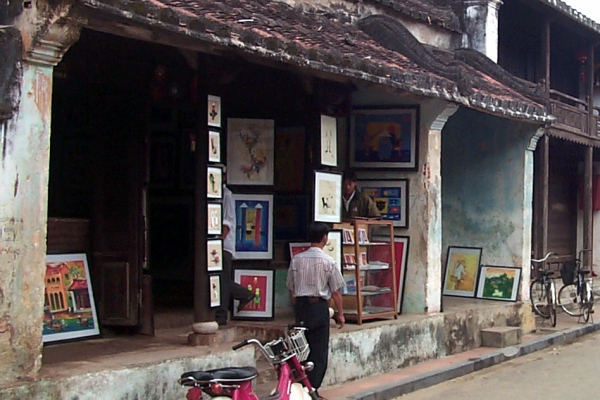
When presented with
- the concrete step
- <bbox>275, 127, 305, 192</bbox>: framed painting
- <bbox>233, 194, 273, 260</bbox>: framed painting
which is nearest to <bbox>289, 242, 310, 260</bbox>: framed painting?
<bbox>233, 194, 273, 260</bbox>: framed painting

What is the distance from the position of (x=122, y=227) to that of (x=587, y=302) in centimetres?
1006

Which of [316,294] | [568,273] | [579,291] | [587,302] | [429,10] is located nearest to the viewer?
[316,294]

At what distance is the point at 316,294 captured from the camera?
8406 millimetres

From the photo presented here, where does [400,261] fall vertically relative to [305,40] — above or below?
below

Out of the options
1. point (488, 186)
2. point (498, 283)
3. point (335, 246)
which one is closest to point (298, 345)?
point (335, 246)

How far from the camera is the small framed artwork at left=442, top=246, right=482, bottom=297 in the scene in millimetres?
14867

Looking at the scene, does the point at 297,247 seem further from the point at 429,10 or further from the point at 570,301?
the point at 570,301

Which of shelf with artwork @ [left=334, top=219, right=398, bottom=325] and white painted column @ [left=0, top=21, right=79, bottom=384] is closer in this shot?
white painted column @ [left=0, top=21, right=79, bottom=384]

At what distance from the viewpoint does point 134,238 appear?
919cm

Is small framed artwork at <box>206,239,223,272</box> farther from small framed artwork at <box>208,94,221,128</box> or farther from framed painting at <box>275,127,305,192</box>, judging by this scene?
framed painting at <box>275,127,305,192</box>

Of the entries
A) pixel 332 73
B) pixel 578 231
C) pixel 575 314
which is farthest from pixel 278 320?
pixel 578 231

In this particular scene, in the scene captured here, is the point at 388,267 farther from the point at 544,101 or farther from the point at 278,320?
the point at 544,101

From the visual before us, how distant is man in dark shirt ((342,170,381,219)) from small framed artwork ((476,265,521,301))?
12.0ft

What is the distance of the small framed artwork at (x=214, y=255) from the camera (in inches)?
345
